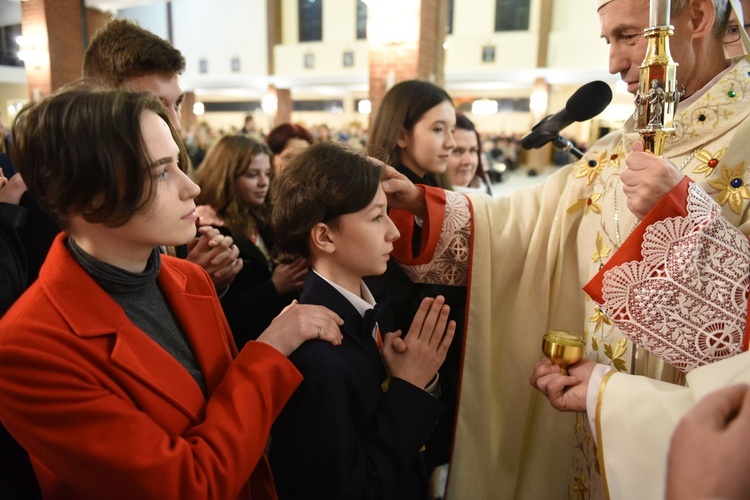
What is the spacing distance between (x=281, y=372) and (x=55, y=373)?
41cm

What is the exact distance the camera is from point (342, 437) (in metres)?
1.13

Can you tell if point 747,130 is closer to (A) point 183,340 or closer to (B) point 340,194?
(B) point 340,194

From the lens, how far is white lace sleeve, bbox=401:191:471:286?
67.7 inches

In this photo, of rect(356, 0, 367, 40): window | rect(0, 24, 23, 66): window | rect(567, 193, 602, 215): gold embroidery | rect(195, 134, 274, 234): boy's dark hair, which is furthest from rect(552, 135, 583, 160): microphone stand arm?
rect(0, 24, 23, 66): window

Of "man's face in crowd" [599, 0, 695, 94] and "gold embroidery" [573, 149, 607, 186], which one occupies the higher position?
"man's face in crowd" [599, 0, 695, 94]

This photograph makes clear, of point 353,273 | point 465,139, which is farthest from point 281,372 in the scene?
point 465,139

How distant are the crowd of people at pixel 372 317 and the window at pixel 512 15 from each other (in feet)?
55.3

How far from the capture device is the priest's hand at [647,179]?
1.12 m

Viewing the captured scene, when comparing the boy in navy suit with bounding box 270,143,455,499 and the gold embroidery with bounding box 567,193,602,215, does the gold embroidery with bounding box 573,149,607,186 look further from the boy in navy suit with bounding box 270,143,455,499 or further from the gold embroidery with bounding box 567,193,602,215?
the boy in navy suit with bounding box 270,143,455,499

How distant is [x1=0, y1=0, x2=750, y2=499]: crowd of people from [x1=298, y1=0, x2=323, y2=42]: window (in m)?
18.5

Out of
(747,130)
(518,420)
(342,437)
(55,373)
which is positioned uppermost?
(747,130)

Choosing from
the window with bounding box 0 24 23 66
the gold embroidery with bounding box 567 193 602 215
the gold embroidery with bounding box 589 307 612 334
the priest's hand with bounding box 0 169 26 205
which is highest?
the window with bounding box 0 24 23 66

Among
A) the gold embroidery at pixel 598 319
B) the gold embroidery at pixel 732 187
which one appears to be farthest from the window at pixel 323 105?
the gold embroidery at pixel 732 187

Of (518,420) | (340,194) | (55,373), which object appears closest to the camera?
(55,373)
